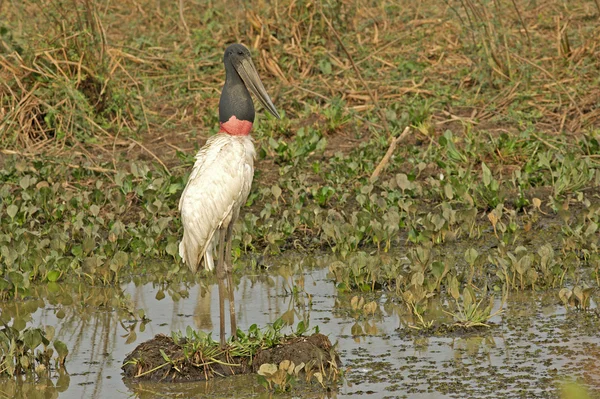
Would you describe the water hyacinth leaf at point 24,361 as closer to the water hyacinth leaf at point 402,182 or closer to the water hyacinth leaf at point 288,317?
the water hyacinth leaf at point 288,317

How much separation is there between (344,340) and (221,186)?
110 cm

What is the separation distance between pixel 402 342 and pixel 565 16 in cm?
753

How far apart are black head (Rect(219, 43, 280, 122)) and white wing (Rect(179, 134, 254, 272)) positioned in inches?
6.1

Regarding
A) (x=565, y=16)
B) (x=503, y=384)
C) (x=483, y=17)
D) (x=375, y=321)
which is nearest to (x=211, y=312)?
(x=375, y=321)

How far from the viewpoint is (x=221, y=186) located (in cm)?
565

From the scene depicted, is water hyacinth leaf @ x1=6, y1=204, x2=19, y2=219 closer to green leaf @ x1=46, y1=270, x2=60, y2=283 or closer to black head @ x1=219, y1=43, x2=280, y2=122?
green leaf @ x1=46, y1=270, x2=60, y2=283

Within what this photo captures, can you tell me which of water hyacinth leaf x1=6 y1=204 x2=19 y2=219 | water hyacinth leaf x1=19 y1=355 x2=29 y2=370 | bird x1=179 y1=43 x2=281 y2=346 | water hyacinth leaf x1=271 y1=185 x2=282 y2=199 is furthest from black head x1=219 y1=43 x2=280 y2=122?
water hyacinth leaf x1=6 y1=204 x2=19 y2=219

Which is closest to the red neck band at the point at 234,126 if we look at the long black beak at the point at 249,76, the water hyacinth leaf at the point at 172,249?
the long black beak at the point at 249,76

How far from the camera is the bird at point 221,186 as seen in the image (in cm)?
565

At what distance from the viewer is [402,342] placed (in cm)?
577

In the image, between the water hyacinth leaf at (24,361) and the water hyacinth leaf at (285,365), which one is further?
the water hyacinth leaf at (24,361)

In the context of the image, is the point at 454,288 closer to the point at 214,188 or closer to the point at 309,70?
the point at 214,188

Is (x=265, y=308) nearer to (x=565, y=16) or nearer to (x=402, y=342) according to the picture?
(x=402, y=342)

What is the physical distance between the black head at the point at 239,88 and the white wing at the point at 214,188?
15cm
